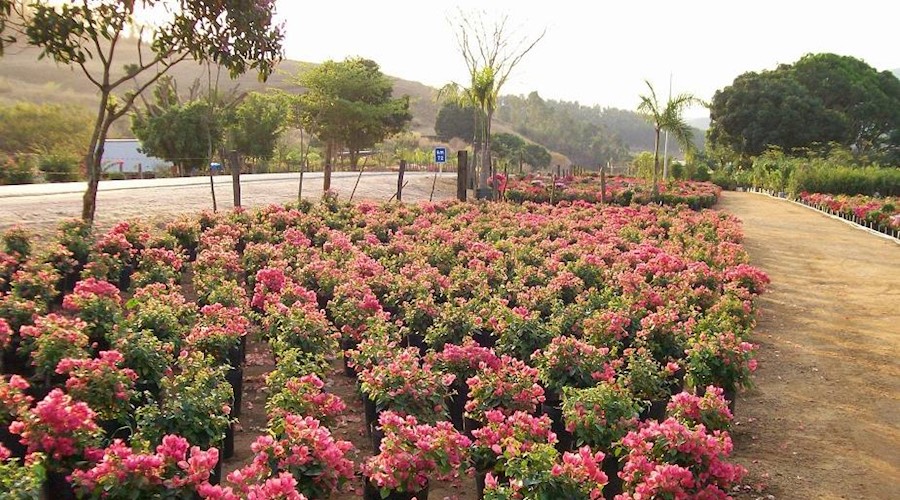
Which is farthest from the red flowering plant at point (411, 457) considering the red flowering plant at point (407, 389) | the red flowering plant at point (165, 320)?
the red flowering plant at point (165, 320)

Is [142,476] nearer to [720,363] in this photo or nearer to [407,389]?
[407,389]

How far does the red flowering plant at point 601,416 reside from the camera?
4594mm

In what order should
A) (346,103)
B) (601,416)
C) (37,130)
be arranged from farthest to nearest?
1. (346,103)
2. (37,130)
3. (601,416)

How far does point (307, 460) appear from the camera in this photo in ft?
12.4

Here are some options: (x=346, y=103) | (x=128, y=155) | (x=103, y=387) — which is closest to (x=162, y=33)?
(x=103, y=387)

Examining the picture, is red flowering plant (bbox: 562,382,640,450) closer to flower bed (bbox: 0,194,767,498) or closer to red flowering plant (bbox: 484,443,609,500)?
flower bed (bbox: 0,194,767,498)

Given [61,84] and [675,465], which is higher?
[61,84]

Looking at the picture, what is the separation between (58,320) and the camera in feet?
17.1

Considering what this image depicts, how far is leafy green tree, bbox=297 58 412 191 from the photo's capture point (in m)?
50.4

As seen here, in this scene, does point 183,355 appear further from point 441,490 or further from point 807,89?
point 807,89

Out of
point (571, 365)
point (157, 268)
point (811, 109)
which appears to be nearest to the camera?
point (571, 365)

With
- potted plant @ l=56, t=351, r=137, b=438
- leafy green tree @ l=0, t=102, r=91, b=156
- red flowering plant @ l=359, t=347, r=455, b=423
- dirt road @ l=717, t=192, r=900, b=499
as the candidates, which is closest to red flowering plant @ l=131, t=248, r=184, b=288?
potted plant @ l=56, t=351, r=137, b=438

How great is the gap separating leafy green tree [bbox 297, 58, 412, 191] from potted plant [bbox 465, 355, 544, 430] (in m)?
45.1

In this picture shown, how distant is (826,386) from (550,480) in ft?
16.2
